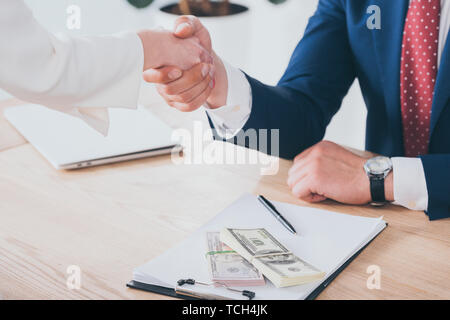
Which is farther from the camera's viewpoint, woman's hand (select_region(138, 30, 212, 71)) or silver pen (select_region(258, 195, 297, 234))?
woman's hand (select_region(138, 30, 212, 71))

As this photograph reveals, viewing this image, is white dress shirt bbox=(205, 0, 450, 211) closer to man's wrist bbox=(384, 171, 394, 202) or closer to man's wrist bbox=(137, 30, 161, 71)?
man's wrist bbox=(384, 171, 394, 202)

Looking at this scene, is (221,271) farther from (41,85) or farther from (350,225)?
(41,85)

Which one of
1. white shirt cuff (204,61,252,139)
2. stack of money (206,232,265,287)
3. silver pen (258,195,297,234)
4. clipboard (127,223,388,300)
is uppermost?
white shirt cuff (204,61,252,139)

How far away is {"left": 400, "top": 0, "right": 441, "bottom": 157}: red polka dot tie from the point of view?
47.5 inches

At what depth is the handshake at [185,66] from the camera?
105 cm

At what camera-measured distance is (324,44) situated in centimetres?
139

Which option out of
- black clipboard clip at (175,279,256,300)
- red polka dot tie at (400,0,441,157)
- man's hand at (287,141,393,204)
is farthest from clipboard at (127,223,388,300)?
red polka dot tie at (400,0,441,157)

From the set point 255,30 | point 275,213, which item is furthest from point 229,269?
point 255,30

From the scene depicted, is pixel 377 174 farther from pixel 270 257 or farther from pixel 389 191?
pixel 270 257

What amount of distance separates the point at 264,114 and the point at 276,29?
1.60 meters

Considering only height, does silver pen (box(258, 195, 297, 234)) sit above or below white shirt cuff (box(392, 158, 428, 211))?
below

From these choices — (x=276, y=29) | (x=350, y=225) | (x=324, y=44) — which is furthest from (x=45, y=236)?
(x=276, y=29)

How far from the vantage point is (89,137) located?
4.08 ft

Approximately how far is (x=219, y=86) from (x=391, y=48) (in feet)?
Answer: 1.37
